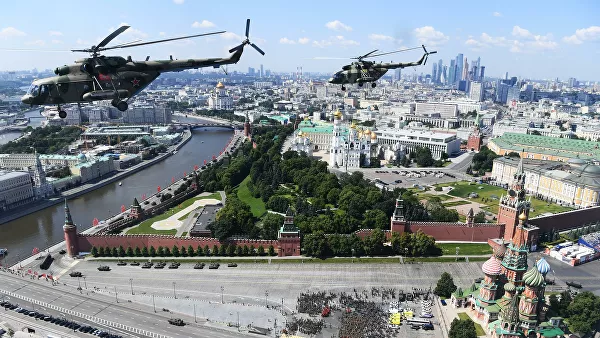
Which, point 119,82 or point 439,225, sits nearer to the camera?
point 119,82

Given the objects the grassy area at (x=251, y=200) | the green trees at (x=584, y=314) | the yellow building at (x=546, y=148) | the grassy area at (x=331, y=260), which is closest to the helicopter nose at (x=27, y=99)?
the grassy area at (x=331, y=260)

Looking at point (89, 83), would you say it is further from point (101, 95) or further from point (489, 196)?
point (489, 196)

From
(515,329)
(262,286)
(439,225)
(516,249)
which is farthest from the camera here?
(439,225)

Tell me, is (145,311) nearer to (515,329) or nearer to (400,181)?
(515,329)

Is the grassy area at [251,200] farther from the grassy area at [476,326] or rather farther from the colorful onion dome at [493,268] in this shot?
the colorful onion dome at [493,268]

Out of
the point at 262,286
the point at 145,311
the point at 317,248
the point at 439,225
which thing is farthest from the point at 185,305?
the point at 439,225

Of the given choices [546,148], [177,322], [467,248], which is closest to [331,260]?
[467,248]

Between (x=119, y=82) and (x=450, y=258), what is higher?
(x=119, y=82)

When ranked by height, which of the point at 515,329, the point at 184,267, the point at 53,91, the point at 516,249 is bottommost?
the point at 184,267
